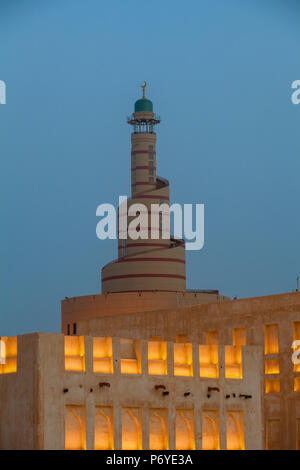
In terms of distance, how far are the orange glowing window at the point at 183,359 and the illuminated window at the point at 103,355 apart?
13.4 feet

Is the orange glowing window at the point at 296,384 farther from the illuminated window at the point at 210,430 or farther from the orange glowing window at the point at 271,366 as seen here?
the illuminated window at the point at 210,430

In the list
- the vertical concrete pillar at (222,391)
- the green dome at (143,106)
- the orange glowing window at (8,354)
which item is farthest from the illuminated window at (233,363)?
the green dome at (143,106)

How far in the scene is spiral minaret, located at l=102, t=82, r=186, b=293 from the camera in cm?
9494

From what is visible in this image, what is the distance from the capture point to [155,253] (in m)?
95.5

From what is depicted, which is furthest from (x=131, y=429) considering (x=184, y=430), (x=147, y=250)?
(x=147, y=250)

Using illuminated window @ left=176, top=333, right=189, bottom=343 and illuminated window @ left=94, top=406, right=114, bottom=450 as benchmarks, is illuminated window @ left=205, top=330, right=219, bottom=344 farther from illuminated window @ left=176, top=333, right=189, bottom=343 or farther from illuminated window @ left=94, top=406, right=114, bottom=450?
illuminated window @ left=94, top=406, right=114, bottom=450

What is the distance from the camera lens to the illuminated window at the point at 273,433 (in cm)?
6525

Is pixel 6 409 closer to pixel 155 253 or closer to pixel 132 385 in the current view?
pixel 132 385

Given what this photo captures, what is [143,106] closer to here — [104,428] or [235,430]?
[235,430]

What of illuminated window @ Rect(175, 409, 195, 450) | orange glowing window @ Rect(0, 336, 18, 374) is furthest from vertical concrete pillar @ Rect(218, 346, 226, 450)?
orange glowing window @ Rect(0, 336, 18, 374)

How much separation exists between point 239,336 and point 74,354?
20420mm
